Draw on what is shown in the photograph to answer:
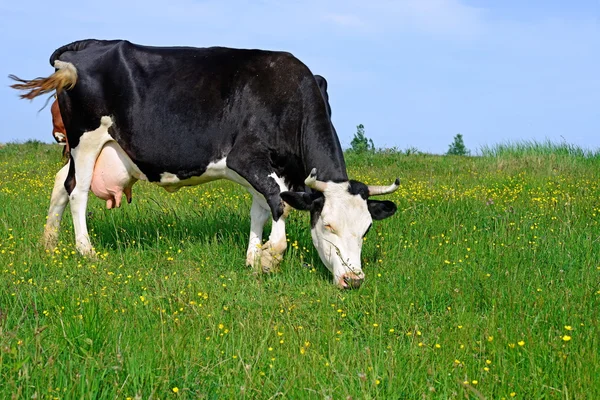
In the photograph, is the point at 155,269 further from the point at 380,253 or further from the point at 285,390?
the point at 285,390

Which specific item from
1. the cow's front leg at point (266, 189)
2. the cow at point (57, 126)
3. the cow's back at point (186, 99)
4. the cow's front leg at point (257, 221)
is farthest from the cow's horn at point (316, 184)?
the cow at point (57, 126)

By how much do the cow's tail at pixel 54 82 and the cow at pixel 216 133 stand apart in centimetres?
2

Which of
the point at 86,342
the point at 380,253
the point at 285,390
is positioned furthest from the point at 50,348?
the point at 380,253

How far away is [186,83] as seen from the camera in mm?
8383


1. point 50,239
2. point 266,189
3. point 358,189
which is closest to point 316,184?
point 358,189

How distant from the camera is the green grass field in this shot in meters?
4.38

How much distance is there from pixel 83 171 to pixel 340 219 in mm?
3423

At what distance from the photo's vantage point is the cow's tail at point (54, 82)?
27.9 feet

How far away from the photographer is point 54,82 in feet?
27.9

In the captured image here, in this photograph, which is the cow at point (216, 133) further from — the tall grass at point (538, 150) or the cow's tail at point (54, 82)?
the tall grass at point (538, 150)

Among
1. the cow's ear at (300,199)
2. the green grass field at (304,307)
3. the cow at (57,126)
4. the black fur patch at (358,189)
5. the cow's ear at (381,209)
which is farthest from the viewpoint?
the cow at (57,126)

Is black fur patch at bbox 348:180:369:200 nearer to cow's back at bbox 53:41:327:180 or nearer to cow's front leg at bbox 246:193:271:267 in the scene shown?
cow's back at bbox 53:41:327:180

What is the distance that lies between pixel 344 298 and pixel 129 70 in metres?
3.91

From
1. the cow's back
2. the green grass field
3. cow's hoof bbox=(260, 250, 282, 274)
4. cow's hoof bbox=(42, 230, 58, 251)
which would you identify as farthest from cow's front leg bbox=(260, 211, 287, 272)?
cow's hoof bbox=(42, 230, 58, 251)
